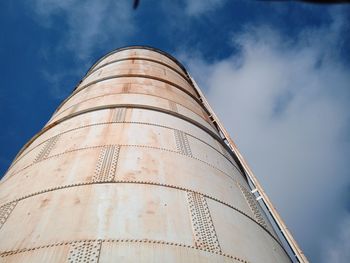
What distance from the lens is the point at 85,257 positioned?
9.96 ft

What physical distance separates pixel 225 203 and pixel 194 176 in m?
0.65

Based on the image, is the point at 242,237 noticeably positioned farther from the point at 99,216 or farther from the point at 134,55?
the point at 134,55

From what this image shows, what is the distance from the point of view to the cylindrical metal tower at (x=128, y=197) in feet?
10.9

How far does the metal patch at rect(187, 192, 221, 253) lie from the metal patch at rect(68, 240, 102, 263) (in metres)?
1.14

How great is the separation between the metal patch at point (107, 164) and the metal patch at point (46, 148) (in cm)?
125

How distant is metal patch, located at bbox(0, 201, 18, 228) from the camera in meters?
4.09

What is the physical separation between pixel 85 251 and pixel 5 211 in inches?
74.1

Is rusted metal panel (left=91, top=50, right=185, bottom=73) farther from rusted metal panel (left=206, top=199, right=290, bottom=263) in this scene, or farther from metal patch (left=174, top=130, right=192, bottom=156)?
rusted metal panel (left=206, top=199, right=290, bottom=263)

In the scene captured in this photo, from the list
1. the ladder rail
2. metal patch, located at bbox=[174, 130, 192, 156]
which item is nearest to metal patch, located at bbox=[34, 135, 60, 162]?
metal patch, located at bbox=[174, 130, 192, 156]

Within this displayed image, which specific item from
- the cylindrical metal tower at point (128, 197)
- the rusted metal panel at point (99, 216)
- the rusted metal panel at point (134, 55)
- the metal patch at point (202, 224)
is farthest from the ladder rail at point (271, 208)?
the rusted metal panel at point (134, 55)

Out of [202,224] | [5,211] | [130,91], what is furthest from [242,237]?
[130,91]

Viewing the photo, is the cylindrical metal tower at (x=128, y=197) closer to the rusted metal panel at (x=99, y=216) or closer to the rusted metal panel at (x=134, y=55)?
the rusted metal panel at (x=99, y=216)

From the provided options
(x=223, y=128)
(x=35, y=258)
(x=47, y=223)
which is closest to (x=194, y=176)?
(x=47, y=223)

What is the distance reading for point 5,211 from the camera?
4293 millimetres
